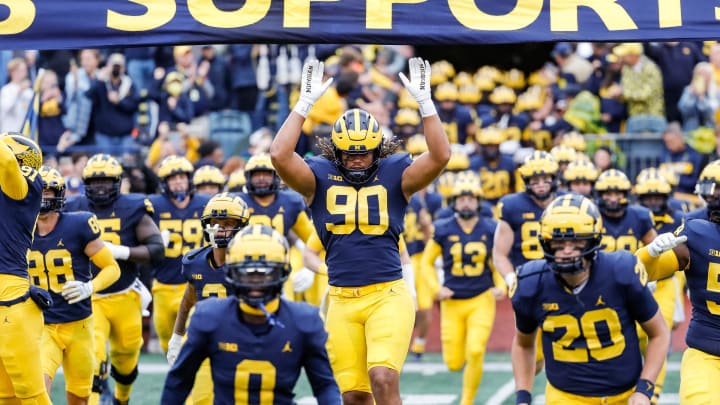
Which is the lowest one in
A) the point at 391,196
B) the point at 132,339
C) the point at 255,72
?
the point at 132,339

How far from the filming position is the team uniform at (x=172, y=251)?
11195 millimetres

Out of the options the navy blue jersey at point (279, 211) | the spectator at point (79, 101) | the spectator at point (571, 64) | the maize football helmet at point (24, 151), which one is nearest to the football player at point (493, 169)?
the spectator at point (571, 64)

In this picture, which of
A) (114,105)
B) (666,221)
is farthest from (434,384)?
(114,105)

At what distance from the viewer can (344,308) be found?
25.9 feet

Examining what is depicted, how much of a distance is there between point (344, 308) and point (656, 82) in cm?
978

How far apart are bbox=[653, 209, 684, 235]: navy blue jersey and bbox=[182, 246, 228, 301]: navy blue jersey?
4422 millimetres

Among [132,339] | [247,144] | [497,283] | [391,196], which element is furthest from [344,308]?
[247,144]

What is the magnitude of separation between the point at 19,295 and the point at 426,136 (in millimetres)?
2526

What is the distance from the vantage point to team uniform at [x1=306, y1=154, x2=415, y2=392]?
25.8ft

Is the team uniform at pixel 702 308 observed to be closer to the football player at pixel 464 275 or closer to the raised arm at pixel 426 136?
the raised arm at pixel 426 136

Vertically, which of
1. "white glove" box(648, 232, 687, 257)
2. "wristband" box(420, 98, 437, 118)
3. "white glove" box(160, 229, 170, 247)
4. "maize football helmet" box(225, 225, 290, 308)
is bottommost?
"maize football helmet" box(225, 225, 290, 308)

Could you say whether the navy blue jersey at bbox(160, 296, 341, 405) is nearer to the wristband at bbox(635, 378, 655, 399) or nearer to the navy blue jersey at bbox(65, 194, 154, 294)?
the wristband at bbox(635, 378, 655, 399)

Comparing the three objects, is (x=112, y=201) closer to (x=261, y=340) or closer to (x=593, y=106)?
(x=261, y=340)

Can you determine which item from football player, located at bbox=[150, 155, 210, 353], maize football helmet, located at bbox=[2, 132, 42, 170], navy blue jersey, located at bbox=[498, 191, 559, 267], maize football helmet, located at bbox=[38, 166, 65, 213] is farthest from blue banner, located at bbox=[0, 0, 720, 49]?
football player, located at bbox=[150, 155, 210, 353]
